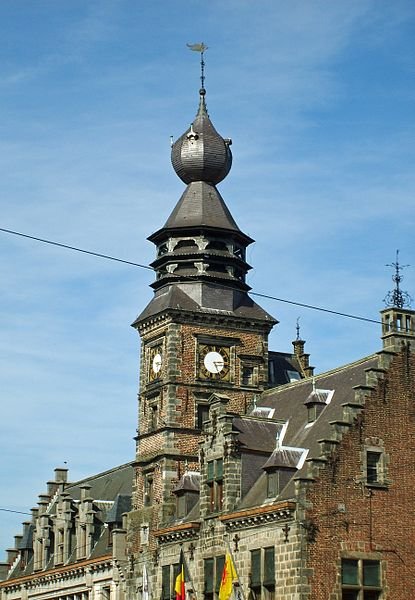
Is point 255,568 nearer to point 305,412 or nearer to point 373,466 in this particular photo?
point 373,466

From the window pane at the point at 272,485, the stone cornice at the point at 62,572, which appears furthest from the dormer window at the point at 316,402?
the stone cornice at the point at 62,572

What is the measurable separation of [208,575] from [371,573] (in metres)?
7.87

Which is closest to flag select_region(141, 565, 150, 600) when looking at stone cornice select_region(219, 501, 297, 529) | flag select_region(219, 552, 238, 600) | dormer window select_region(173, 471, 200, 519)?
dormer window select_region(173, 471, 200, 519)

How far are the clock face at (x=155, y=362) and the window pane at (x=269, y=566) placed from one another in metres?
14.4

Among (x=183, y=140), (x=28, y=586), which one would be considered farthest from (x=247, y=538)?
(x=28, y=586)

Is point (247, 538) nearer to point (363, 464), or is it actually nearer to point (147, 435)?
point (363, 464)

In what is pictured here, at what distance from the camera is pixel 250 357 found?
62.9 m

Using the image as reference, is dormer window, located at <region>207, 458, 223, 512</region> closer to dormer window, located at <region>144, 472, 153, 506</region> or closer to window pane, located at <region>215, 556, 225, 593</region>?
window pane, located at <region>215, 556, 225, 593</region>

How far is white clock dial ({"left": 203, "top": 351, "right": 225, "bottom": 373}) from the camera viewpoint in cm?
6209

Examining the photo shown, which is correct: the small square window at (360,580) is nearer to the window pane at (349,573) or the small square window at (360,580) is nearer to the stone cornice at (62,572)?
the window pane at (349,573)

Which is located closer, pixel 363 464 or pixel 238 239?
pixel 363 464

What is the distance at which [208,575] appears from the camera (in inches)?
2132

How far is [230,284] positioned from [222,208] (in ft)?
12.8

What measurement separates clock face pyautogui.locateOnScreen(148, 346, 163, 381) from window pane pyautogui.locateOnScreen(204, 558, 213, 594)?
437 inches
